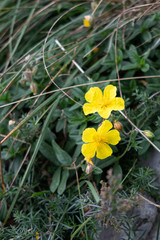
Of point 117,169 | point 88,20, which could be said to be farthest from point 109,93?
point 88,20

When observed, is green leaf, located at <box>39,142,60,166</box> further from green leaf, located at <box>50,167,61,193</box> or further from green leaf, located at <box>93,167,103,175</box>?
green leaf, located at <box>93,167,103,175</box>

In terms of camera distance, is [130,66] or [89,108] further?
[130,66]

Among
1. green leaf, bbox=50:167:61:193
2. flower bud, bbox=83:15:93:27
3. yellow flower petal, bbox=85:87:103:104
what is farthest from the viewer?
flower bud, bbox=83:15:93:27

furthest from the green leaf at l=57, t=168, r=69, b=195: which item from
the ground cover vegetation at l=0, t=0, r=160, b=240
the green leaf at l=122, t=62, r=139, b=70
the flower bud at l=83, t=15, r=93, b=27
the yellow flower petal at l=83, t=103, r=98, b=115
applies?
the flower bud at l=83, t=15, r=93, b=27

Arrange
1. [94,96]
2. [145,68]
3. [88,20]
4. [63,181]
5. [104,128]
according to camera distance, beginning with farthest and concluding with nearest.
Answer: [88,20]
[145,68]
[63,181]
[94,96]
[104,128]

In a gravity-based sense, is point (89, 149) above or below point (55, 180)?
above

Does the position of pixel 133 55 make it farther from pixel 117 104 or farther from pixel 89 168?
pixel 89 168

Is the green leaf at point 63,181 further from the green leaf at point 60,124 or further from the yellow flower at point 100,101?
the yellow flower at point 100,101

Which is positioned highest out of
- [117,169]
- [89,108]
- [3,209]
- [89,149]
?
[89,108]

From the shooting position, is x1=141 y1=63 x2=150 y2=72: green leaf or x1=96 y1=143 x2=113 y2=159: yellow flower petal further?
x1=141 y1=63 x2=150 y2=72: green leaf
